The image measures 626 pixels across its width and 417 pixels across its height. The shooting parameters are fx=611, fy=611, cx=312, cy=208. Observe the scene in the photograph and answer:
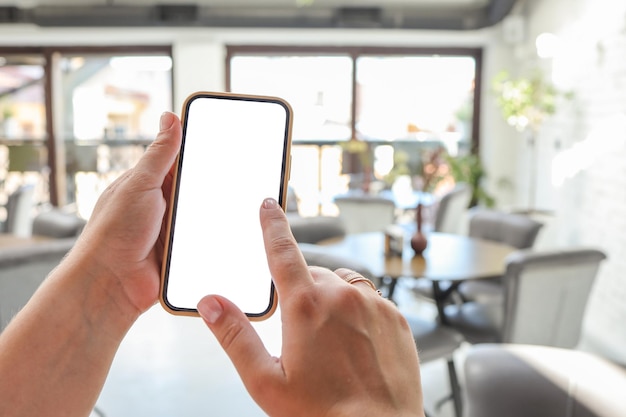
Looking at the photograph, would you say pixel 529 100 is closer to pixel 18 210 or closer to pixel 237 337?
pixel 18 210

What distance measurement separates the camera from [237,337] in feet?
1.59

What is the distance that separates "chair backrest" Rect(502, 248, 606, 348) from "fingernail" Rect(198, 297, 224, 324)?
2024 mm

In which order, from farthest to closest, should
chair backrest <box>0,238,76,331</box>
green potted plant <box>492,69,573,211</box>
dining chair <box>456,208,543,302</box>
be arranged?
green potted plant <box>492,69,573,211</box> → dining chair <box>456,208,543,302</box> → chair backrest <box>0,238,76,331</box>

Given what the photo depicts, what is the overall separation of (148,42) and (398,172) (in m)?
2.85

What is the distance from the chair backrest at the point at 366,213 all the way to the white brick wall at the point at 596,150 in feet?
4.39

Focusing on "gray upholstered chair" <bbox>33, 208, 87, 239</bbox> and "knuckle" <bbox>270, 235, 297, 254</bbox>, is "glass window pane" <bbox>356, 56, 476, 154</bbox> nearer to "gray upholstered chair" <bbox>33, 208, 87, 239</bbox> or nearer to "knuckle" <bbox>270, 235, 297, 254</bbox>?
"gray upholstered chair" <bbox>33, 208, 87, 239</bbox>

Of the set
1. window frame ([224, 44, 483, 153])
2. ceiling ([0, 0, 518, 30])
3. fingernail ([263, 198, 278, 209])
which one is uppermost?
ceiling ([0, 0, 518, 30])

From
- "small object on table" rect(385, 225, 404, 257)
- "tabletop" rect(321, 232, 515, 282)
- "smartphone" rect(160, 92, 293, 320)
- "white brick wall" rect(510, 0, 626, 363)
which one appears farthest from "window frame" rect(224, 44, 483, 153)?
"smartphone" rect(160, 92, 293, 320)

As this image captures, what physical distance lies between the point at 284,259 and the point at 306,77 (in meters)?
5.69

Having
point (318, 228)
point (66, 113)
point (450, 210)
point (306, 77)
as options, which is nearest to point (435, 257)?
point (318, 228)

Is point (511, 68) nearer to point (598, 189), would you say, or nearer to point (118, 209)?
point (598, 189)

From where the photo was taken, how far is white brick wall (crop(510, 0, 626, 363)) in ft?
12.3

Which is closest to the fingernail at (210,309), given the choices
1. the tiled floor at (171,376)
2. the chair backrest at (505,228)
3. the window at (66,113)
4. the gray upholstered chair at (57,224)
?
the tiled floor at (171,376)

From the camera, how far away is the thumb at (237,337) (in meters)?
0.47
